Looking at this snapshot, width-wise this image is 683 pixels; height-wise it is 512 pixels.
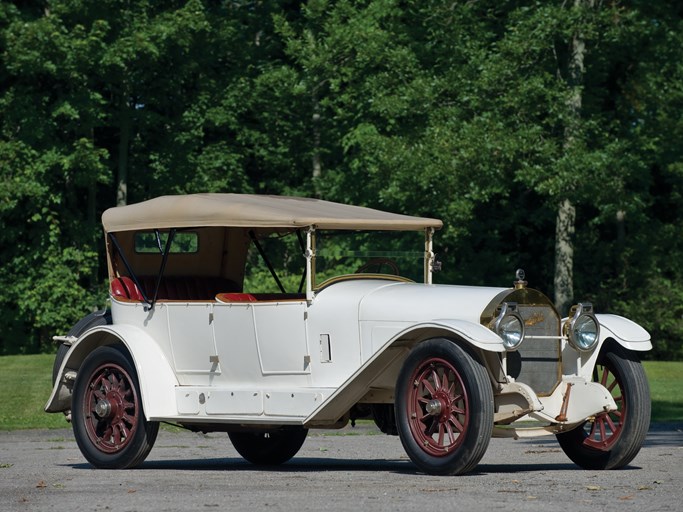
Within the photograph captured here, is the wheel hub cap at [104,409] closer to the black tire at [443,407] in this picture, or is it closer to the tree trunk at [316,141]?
the black tire at [443,407]

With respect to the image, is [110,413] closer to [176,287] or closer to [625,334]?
[176,287]

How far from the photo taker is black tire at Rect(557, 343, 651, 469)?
10.3 meters

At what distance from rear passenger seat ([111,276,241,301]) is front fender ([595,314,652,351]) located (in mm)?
3831

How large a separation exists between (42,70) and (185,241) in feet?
75.5

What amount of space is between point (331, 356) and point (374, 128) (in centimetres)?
2402

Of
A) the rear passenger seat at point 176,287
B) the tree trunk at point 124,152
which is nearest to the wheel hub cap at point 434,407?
the rear passenger seat at point 176,287

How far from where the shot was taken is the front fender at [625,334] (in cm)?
1048

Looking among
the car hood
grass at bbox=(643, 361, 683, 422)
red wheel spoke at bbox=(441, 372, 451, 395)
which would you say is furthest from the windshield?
grass at bbox=(643, 361, 683, 422)

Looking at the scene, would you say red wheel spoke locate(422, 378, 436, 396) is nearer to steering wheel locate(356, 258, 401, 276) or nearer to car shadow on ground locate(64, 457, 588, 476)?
car shadow on ground locate(64, 457, 588, 476)

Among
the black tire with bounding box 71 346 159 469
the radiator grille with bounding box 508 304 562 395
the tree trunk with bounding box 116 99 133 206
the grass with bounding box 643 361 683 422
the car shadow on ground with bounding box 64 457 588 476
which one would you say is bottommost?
the grass with bounding box 643 361 683 422

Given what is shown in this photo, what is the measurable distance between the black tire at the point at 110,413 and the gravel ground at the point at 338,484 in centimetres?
19

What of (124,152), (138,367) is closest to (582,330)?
(138,367)

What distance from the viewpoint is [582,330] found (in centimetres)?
1048

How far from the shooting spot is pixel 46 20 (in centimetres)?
3444
